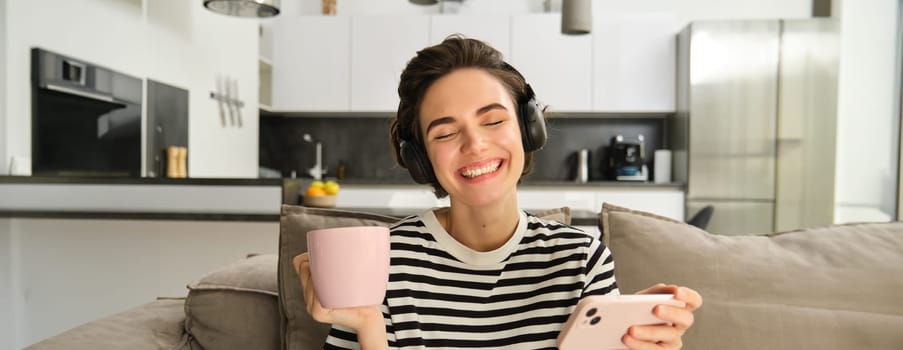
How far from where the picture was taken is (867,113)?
4.47 m

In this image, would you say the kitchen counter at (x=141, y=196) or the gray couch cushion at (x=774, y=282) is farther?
the kitchen counter at (x=141, y=196)

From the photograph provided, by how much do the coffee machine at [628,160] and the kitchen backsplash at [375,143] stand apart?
16 cm

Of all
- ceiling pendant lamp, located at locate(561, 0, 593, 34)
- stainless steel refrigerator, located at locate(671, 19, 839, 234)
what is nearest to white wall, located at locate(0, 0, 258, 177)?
ceiling pendant lamp, located at locate(561, 0, 593, 34)

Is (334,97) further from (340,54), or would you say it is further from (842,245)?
(842,245)

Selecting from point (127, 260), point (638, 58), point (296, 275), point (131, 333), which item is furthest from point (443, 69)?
point (638, 58)

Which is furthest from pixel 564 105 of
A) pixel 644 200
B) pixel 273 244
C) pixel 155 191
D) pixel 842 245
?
pixel 842 245

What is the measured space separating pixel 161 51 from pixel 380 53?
1.83 metres

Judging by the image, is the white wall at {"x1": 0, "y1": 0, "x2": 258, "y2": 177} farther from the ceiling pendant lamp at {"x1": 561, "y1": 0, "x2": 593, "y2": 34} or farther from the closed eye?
the closed eye

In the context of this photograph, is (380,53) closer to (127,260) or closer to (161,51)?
(161,51)

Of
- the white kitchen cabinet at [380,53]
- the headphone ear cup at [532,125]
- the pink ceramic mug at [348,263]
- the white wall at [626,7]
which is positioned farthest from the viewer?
the white wall at [626,7]

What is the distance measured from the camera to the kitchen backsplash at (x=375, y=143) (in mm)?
5371

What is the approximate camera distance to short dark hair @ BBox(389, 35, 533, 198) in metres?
1.14

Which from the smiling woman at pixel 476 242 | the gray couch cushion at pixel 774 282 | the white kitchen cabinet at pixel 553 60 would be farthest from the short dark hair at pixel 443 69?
the white kitchen cabinet at pixel 553 60

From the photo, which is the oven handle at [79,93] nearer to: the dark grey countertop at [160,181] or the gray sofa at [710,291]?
the dark grey countertop at [160,181]
